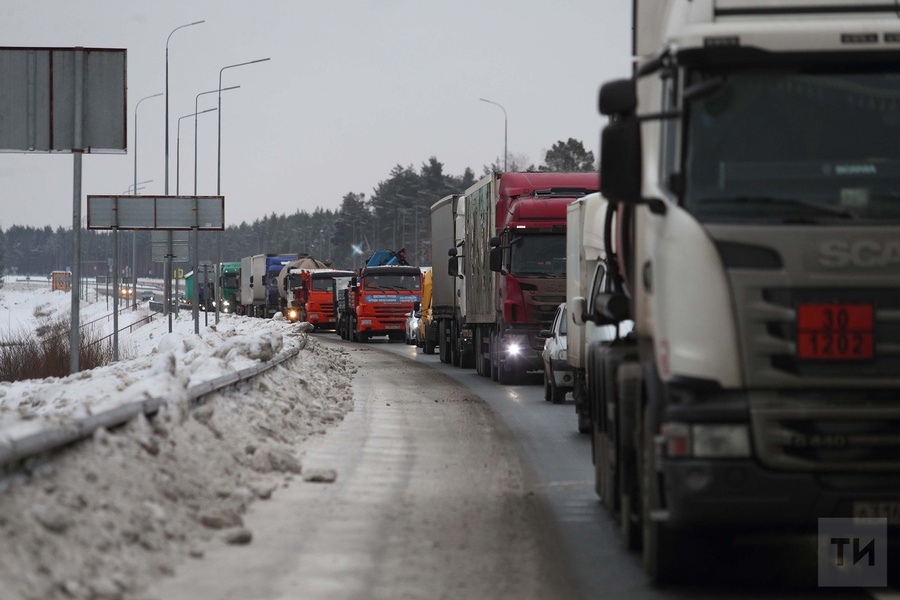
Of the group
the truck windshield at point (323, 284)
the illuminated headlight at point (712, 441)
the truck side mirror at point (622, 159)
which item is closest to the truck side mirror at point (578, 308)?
the truck side mirror at point (622, 159)

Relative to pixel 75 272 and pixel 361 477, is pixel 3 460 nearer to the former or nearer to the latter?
pixel 361 477

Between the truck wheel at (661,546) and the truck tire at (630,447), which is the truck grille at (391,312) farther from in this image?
the truck wheel at (661,546)

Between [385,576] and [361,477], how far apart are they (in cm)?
430

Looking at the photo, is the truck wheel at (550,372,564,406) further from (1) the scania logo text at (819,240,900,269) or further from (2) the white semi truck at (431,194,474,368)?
(1) the scania logo text at (819,240,900,269)

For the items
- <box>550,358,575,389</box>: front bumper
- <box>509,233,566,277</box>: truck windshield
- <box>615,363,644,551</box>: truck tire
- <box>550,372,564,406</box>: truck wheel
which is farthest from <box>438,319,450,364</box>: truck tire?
<box>615,363,644,551</box>: truck tire

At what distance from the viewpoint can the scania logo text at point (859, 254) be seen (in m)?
6.91

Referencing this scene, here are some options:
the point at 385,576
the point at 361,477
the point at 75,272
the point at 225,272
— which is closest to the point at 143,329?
the point at 225,272

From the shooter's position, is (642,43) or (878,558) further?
(642,43)

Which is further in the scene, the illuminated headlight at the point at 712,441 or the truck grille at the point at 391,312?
the truck grille at the point at 391,312

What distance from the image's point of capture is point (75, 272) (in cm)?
2569

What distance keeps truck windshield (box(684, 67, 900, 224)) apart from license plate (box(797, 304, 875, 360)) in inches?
17.3

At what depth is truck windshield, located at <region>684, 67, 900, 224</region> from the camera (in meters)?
7.08

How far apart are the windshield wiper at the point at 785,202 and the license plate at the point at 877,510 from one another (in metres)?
1.38

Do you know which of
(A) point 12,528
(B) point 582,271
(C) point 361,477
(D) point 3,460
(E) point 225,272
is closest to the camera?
(A) point 12,528
